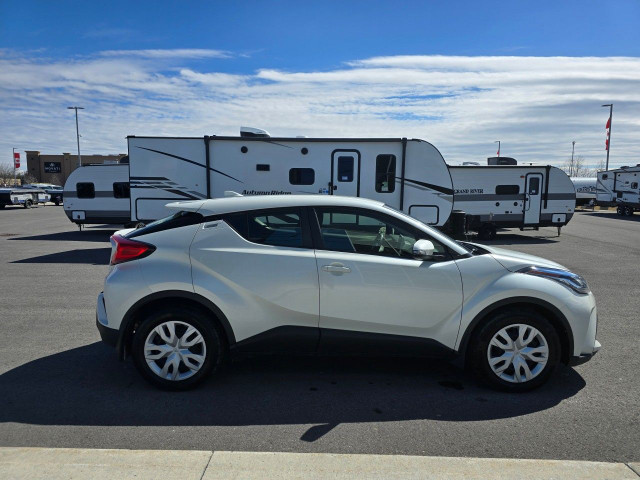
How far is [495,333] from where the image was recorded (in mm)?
4066

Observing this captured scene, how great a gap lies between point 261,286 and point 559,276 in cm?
258

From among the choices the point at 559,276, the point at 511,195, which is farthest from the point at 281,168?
the point at 559,276

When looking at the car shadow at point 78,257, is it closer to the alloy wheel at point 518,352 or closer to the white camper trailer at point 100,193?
the white camper trailer at point 100,193

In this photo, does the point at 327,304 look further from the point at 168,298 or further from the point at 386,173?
the point at 386,173

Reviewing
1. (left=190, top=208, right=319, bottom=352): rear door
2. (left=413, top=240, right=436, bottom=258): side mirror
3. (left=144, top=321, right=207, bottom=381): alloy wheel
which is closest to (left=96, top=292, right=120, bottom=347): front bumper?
(left=144, top=321, right=207, bottom=381): alloy wheel

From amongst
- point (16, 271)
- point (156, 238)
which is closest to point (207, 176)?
point (16, 271)

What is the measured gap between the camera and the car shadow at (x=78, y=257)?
440 inches

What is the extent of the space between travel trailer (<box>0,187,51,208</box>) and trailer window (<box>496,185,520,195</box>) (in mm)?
31125

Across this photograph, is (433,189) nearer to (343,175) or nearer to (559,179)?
(343,175)

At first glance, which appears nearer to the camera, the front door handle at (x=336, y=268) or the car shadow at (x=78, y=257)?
the front door handle at (x=336, y=268)

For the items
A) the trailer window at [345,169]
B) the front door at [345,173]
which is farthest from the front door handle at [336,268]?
the trailer window at [345,169]

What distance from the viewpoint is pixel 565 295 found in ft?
13.4

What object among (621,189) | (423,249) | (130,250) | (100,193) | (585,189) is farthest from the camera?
(585,189)

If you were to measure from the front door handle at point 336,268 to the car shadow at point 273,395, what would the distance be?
1054 mm
